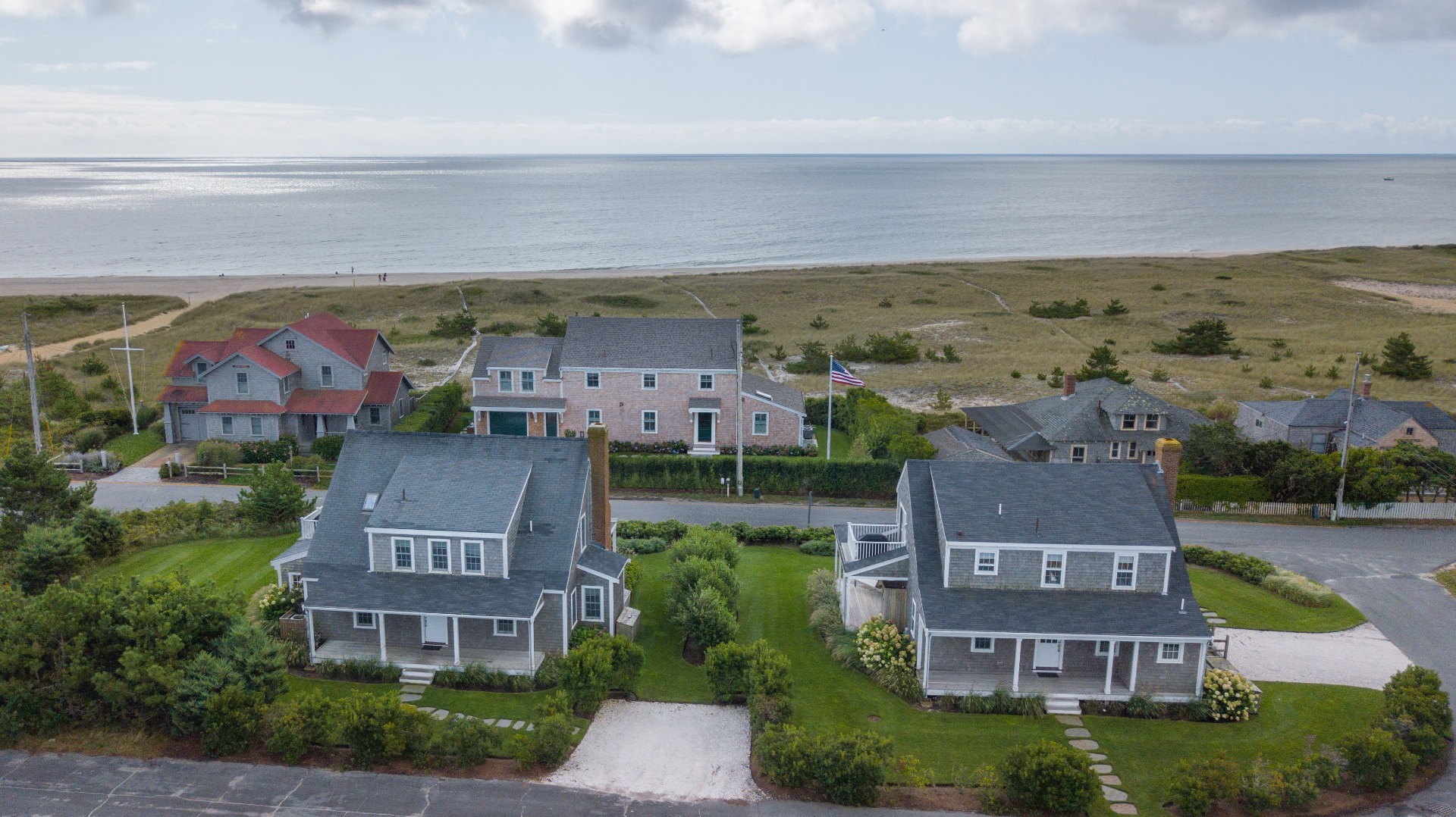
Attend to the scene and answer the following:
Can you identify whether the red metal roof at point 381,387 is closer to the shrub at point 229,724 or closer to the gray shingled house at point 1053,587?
the shrub at point 229,724

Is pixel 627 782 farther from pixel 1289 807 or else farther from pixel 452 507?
pixel 1289 807

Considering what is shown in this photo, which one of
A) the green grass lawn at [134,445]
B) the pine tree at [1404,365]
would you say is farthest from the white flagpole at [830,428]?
the pine tree at [1404,365]

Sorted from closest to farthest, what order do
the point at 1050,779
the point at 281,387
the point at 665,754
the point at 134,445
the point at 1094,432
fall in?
the point at 1050,779, the point at 665,754, the point at 1094,432, the point at 281,387, the point at 134,445

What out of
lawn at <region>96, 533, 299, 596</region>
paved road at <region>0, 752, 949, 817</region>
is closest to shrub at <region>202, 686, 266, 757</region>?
paved road at <region>0, 752, 949, 817</region>

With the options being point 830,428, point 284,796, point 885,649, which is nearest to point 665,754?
point 885,649

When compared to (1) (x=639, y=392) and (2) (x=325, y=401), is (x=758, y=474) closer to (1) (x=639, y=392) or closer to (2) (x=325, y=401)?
(1) (x=639, y=392)
